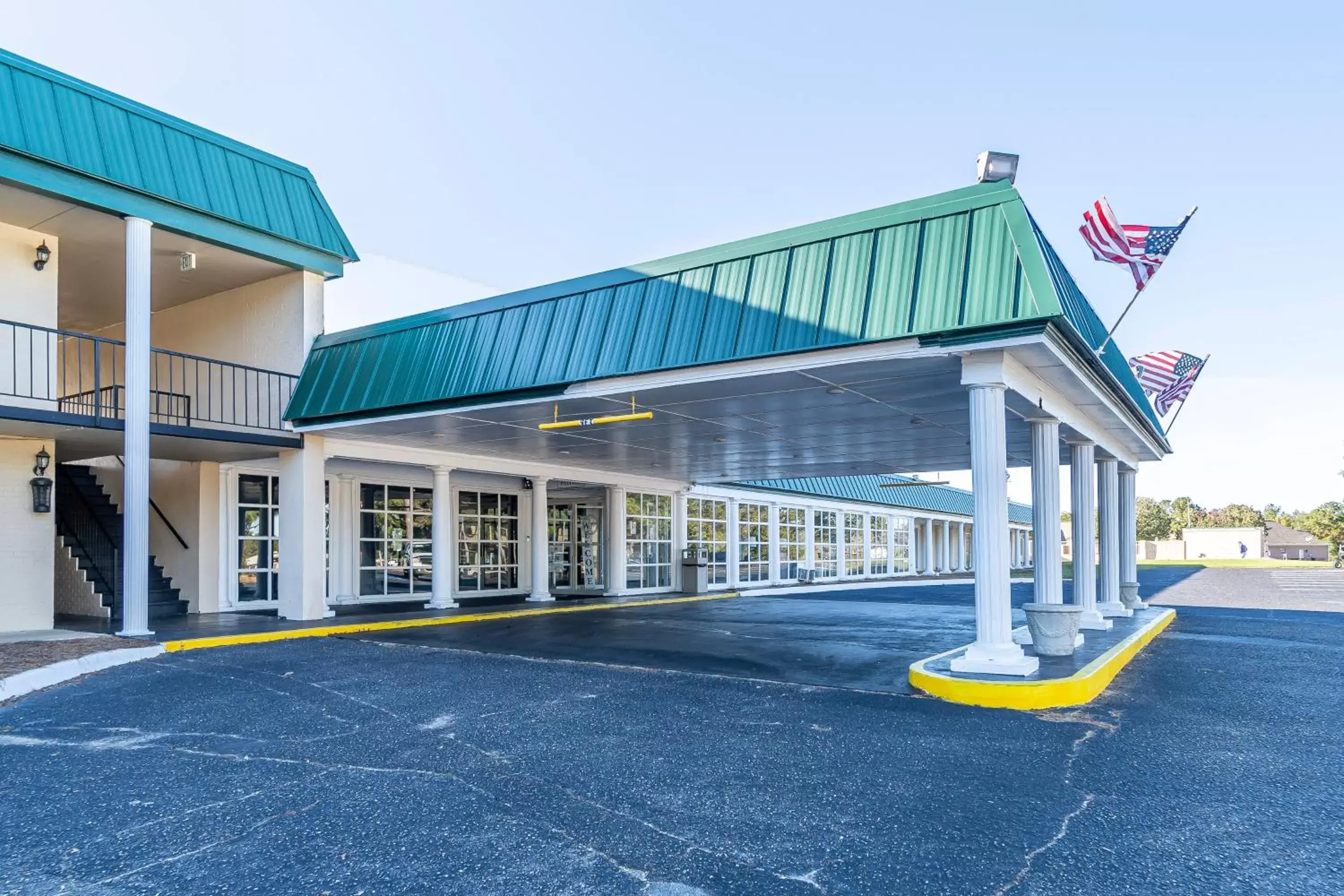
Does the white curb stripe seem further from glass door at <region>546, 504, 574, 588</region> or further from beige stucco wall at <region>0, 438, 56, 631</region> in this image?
glass door at <region>546, 504, 574, 588</region>

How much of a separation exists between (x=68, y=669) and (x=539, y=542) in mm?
11689

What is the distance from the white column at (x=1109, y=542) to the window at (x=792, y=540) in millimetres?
16308

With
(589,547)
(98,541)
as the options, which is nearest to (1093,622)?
(589,547)

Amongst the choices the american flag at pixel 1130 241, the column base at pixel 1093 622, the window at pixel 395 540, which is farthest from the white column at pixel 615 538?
the american flag at pixel 1130 241

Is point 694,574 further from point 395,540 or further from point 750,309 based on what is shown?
point 750,309

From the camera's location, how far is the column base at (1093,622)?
45.9ft

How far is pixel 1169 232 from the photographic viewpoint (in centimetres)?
956

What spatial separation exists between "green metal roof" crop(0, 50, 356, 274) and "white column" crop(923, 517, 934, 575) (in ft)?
114

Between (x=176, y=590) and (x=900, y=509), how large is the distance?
30932 mm

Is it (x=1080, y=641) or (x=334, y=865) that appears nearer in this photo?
(x=334, y=865)

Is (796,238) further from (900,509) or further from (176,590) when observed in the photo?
(900,509)

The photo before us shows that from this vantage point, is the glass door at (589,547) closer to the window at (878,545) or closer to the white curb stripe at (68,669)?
the white curb stripe at (68,669)

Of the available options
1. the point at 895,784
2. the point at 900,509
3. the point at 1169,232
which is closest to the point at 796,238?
the point at 1169,232

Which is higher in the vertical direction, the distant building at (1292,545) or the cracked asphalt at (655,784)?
the cracked asphalt at (655,784)
